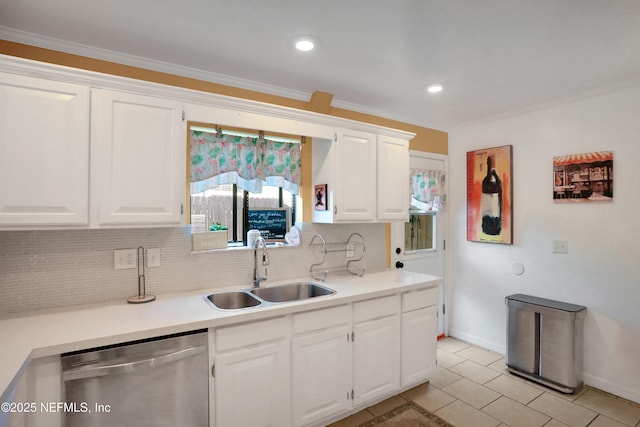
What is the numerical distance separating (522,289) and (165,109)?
3.53 meters

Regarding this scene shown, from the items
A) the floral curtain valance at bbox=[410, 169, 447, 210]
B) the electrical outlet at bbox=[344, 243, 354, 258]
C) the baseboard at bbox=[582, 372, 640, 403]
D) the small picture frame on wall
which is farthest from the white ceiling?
the baseboard at bbox=[582, 372, 640, 403]

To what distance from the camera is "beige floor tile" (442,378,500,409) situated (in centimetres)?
260

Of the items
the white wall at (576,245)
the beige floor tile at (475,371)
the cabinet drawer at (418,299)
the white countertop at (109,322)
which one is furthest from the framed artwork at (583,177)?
the white countertop at (109,322)

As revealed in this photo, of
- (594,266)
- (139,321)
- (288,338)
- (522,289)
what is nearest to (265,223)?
(288,338)

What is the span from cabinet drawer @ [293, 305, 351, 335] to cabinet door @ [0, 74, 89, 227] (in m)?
1.33

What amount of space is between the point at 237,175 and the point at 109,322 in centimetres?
131

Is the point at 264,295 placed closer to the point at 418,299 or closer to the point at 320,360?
the point at 320,360

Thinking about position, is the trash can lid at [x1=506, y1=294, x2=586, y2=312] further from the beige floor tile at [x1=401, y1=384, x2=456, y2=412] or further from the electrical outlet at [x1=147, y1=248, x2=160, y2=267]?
the electrical outlet at [x1=147, y1=248, x2=160, y2=267]

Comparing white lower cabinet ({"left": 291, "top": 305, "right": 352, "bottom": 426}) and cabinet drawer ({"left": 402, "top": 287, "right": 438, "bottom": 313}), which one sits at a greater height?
cabinet drawer ({"left": 402, "top": 287, "right": 438, "bottom": 313})

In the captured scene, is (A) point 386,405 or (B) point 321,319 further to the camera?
(A) point 386,405

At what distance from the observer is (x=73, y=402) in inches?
57.8

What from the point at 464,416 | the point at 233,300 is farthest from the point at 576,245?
the point at 233,300

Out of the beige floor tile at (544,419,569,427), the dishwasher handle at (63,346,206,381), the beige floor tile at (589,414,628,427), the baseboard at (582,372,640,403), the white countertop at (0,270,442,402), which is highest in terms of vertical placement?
the white countertop at (0,270,442,402)

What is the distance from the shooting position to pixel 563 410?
2.50 m
